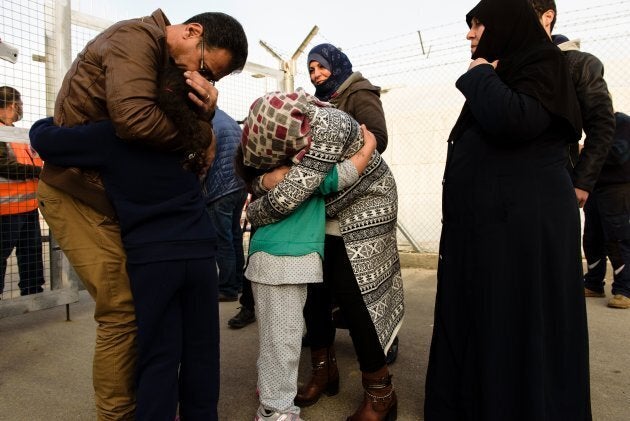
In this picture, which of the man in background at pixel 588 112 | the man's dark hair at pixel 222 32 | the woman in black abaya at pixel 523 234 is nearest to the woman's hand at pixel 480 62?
the woman in black abaya at pixel 523 234

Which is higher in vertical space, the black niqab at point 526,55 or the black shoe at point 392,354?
the black niqab at point 526,55

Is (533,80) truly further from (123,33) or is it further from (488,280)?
(123,33)

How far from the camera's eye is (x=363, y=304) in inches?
75.4

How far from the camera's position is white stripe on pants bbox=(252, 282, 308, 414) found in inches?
71.6

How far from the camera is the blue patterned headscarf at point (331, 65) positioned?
2.87 metres

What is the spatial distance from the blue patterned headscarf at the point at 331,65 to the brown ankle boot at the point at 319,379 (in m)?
1.53

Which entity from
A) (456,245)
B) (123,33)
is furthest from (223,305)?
(123,33)

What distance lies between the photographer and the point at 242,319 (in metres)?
3.38

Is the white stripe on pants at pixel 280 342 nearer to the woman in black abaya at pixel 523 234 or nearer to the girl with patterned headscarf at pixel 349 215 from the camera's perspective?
the girl with patterned headscarf at pixel 349 215

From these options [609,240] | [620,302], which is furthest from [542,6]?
[620,302]

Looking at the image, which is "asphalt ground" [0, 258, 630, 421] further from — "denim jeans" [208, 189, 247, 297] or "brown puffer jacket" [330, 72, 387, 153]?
"brown puffer jacket" [330, 72, 387, 153]

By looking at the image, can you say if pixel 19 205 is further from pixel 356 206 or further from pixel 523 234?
pixel 523 234

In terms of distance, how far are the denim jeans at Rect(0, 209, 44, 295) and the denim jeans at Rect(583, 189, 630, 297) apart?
15.3 feet

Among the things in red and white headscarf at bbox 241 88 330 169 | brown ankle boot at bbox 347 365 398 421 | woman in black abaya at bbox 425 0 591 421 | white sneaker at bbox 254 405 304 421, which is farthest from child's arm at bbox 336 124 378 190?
white sneaker at bbox 254 405 304 421
